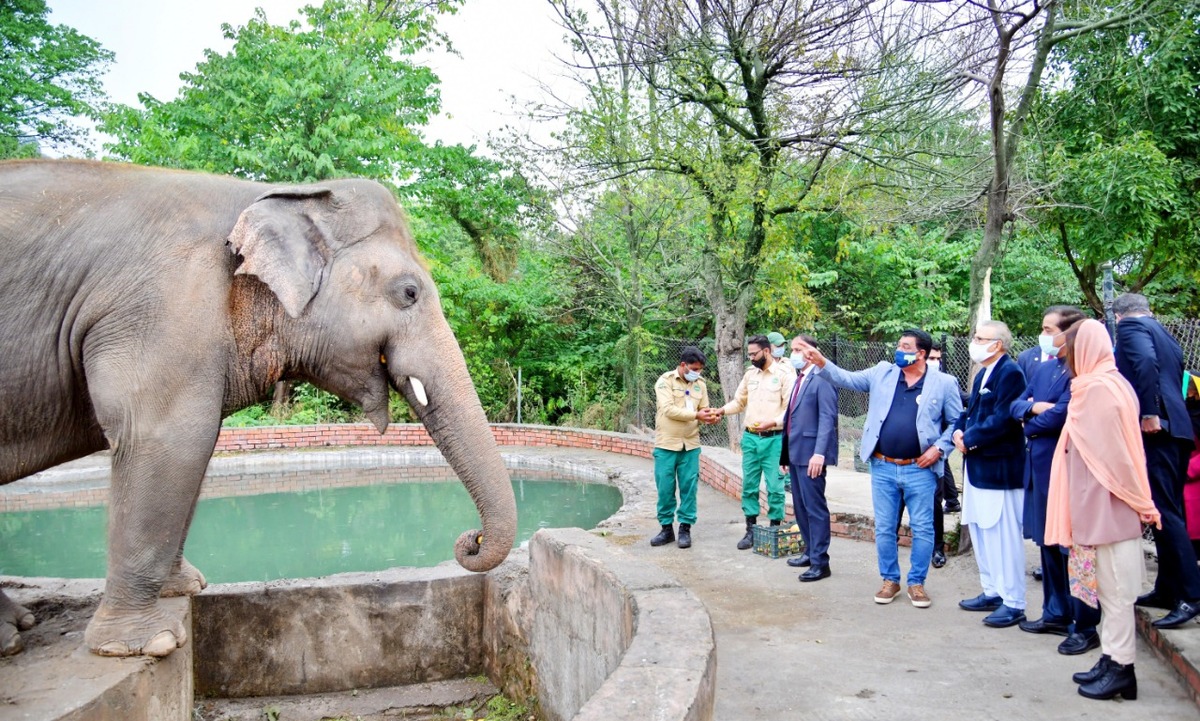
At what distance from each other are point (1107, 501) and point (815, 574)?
2.73 m

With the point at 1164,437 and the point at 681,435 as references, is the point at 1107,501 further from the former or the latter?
the point at 681,435

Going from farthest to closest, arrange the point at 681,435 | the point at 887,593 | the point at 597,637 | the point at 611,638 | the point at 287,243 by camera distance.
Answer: the point at 681,435
the point at 887,593
the point at 597,637
the point at 611,638
the point at 287,243

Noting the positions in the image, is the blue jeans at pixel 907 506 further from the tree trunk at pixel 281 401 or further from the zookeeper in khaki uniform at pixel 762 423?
the tree trunk at pixel 281 401

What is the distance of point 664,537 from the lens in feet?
25.7

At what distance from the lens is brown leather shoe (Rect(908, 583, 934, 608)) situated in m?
5.62

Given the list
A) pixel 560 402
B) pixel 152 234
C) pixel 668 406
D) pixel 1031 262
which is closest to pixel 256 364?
pixel 152 234

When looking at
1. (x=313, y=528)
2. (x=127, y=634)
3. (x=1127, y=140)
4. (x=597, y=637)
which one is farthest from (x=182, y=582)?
(x=1127, y=140)

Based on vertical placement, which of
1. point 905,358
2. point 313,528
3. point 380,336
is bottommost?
point 313,528

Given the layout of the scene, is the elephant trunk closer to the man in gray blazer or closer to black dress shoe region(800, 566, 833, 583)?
the man in gray blazer

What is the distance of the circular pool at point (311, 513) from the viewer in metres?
9.36

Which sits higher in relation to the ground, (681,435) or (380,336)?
(380,336)

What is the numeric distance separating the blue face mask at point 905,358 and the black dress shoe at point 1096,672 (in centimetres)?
208

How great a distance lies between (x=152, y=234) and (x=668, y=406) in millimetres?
4612

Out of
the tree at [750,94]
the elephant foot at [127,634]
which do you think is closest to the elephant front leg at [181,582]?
the elephant foot at [127,634]
